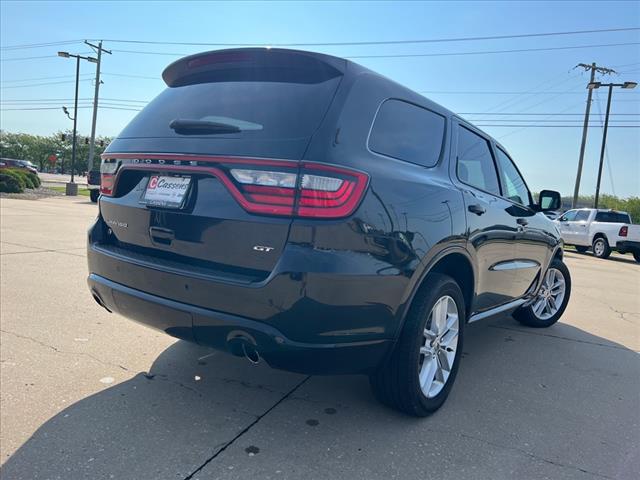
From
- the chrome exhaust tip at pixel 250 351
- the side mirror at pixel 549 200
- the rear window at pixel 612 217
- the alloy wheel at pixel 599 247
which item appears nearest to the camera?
the chrome exhaust tip at pixel 250 351

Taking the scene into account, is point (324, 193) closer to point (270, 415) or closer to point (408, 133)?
point (408, 133)

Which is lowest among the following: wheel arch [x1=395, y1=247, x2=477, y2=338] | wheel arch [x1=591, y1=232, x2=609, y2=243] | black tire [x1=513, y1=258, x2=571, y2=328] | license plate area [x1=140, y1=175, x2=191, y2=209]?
black tire [x1=513, y1=258, x2=571, y2=328]

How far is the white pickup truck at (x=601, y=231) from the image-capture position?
16641 mm

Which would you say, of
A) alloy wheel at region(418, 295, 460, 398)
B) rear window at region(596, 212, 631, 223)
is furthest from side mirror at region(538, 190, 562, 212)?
rear window at region(596, 212, 631, 223)

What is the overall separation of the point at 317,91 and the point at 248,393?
186cm

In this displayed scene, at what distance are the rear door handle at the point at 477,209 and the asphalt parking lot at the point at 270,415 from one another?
3.97ft

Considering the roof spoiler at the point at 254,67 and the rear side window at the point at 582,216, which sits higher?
the roof spoiler at the point at 254,67

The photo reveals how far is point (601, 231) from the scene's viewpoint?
17.5m

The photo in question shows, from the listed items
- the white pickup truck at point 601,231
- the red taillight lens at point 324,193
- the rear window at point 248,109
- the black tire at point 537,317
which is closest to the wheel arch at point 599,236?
the white pickup truck at point 601,231

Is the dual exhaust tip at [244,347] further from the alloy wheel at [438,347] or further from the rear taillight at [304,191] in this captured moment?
the alloy wheel at [438,347]

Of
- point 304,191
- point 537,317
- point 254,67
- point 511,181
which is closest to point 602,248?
point 537,317

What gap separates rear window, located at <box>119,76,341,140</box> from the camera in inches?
92.3

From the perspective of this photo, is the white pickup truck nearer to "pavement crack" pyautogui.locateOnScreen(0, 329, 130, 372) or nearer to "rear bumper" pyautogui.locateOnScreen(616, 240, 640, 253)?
"rear bumper" pyautogui.locateOnScreen(616, 240, 640, 253)

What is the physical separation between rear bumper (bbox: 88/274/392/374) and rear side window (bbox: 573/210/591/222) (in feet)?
61.6
